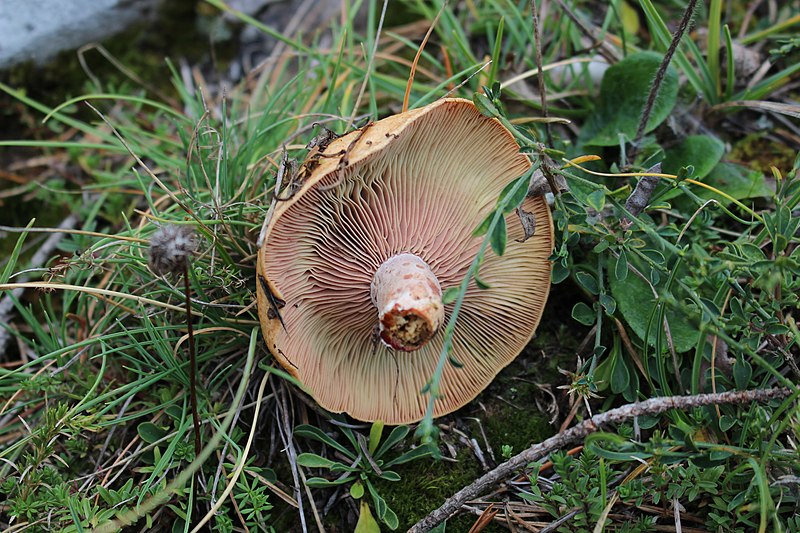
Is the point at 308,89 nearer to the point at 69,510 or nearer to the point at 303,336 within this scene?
the point at 303,336

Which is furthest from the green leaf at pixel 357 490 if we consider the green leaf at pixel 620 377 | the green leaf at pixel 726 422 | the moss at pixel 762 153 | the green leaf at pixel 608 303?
the moss at pixel 762 153

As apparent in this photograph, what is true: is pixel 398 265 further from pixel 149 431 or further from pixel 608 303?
pixel 149 431

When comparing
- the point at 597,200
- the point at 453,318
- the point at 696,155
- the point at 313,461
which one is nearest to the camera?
the point at 453,318

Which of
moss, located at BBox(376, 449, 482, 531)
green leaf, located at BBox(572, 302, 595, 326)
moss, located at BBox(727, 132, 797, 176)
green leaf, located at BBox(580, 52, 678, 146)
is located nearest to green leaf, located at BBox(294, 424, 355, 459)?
moss, located at BBox(376, 449, 482, 531)

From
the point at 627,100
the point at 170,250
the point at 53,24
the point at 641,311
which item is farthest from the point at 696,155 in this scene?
the point at 53,24

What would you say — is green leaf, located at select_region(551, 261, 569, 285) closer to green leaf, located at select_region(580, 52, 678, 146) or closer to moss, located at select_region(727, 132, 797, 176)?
green leaf, located at select_region(580, 52, 678, 146)

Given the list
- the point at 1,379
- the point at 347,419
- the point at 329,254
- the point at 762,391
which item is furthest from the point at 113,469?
the point at 762,391
